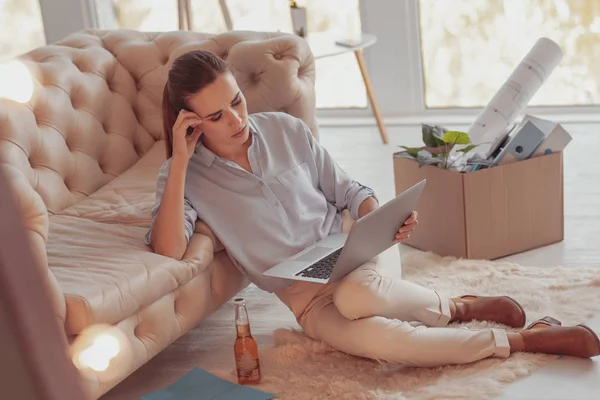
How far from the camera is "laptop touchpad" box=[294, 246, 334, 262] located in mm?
1950

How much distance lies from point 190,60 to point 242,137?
0.22 m

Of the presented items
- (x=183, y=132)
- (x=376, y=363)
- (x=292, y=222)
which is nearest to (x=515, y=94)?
(x=292, y=222)

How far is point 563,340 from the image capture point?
1.87 m

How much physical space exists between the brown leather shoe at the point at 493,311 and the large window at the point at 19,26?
374cm

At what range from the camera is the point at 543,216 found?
8.49 ft

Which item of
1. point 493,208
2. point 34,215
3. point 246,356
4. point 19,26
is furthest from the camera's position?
point 19,26

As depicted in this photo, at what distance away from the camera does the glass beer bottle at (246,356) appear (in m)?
1.89

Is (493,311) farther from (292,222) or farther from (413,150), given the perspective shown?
(413,150)

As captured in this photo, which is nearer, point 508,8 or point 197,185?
point 197,185

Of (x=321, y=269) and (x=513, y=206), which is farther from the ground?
(x=321, y=269)

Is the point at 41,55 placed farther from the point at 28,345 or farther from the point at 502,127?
the point at 28,345

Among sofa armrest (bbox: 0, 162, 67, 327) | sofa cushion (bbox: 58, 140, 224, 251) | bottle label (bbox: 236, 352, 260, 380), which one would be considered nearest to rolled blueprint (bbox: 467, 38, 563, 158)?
sofa cushion (bbox: 58, 140, 224, 251)

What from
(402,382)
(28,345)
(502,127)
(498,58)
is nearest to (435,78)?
(498,58)

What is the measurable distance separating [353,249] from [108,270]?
57 cm
